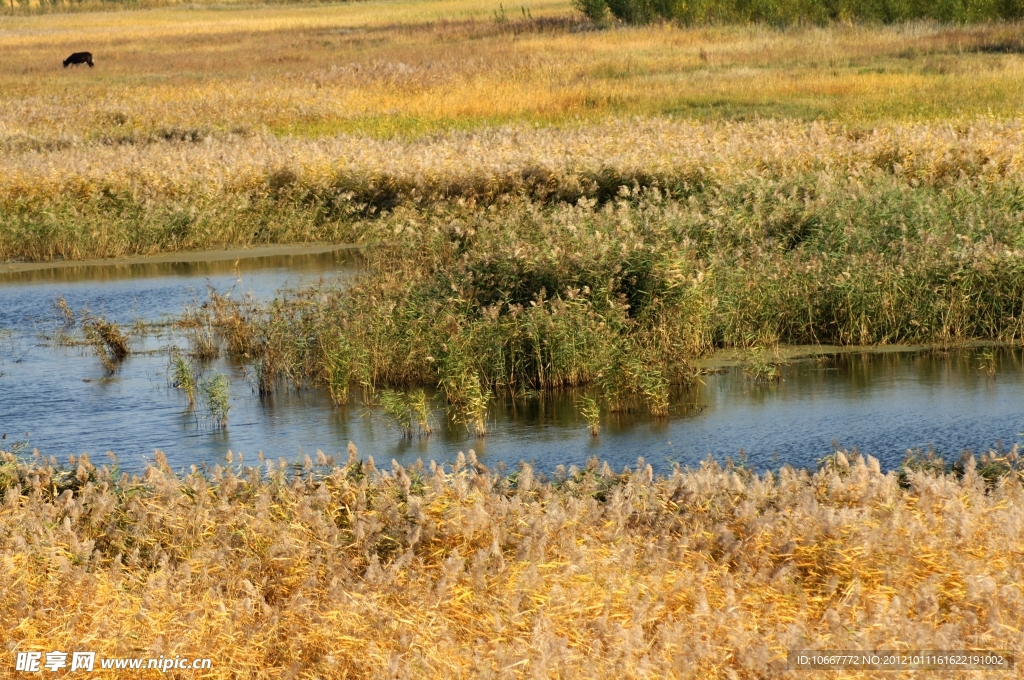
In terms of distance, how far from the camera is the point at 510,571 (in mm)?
5598

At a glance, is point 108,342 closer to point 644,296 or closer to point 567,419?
point 567,419

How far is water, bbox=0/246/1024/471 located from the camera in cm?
967

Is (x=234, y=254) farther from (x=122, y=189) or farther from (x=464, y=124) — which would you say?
(x=464, y=124)

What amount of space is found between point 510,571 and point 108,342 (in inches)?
331

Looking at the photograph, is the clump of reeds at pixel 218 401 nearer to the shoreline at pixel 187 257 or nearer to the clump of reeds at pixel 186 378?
the clump of reeds at pixel 186 378

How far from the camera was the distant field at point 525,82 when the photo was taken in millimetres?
29250

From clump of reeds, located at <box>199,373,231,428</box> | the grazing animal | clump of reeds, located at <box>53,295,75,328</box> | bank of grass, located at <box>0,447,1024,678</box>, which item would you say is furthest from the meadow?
the grazing animal

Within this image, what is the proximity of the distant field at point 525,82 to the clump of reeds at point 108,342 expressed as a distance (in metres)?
15.2

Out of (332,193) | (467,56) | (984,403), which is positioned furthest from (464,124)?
(984,403)

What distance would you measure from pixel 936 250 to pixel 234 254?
10221 millimetres

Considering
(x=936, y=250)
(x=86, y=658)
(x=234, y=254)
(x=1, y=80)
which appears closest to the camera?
(x=86, y=658)

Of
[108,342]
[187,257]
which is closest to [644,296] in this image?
[108,342]

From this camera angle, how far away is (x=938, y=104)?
2723 cm

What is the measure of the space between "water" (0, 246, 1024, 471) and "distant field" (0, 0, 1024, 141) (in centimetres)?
1479
